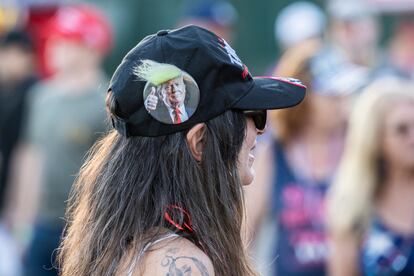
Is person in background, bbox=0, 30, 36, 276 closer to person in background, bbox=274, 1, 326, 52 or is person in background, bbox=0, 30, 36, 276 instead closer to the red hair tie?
person in background, bbox=274, 1, 326, 52

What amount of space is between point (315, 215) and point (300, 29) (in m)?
3.37

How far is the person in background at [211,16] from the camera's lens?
798 centimetres

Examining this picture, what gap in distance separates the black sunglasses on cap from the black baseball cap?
0.04 metres

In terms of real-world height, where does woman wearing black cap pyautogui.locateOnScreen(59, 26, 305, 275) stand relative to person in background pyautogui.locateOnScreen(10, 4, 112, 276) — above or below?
above

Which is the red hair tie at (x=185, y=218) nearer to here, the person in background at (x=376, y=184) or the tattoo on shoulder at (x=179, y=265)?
the tattoo on shoulder at (x=179, y=265)

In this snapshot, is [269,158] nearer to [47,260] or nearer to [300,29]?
[47,260]

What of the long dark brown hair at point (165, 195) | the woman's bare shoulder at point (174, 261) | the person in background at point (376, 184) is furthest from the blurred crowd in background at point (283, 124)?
the woman's bare shoulder at point (174, 261)

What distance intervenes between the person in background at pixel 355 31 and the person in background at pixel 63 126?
7.73ft

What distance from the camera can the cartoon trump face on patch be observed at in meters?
2.63

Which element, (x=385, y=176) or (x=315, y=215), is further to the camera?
(x=315, y=215)

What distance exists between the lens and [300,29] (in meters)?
8.90

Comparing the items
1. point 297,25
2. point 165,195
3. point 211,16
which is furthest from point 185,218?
point 297,25

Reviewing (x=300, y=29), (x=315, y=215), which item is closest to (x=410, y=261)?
(x=315, y=215)

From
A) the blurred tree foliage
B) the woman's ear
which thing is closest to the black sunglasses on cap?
the woman's ear
